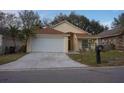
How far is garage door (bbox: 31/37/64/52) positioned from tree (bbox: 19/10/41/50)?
3.65ft

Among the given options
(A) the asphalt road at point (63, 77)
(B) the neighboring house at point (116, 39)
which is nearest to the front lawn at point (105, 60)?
(A) the asphalt road at point (63, 77)

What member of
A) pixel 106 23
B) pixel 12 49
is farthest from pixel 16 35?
pixel 106 23

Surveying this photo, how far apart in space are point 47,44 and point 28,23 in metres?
5.22

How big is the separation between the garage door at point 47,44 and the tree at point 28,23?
1112mm

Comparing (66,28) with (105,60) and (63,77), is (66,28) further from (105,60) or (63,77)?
(63,77)

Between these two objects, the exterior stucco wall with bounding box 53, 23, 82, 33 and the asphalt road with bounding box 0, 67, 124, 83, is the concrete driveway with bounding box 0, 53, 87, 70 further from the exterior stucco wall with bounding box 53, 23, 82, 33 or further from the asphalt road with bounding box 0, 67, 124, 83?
the exterior stucco wall with bounding box 53, 23, 82, 33

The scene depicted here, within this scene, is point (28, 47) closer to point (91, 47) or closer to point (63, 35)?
point (63, 35)

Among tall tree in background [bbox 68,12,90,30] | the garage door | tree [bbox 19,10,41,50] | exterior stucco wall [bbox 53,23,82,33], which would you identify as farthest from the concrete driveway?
tall tree in background [bbox 68,12,90,30]

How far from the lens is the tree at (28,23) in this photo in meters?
32.3

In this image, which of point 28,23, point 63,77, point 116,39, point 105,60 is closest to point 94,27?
point 116,39

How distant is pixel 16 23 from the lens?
1405 inches

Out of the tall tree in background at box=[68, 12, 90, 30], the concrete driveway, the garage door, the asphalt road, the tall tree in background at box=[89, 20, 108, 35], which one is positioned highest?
the tall tree in background at box=[68, 12, 90, 30]

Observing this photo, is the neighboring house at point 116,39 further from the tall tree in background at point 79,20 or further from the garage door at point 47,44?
the tall tree in background at point 79,20

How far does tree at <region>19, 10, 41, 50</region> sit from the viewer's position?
32319 millimetres
